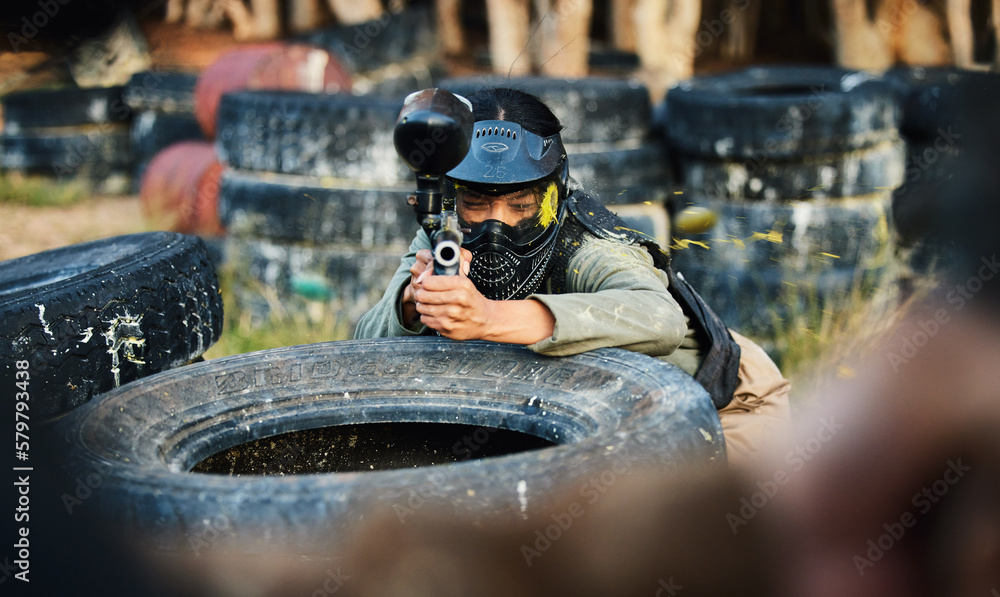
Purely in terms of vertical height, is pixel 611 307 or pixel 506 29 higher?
pixel 506 29

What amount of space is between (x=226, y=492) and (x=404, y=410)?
0.75 meters

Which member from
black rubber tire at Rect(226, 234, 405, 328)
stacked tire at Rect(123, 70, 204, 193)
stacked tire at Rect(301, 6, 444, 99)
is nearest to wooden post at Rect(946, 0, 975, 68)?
stacked tire at Rect(301, 6, 444, 99)

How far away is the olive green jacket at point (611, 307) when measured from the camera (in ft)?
7.45

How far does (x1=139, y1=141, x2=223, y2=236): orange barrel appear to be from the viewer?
665 cm

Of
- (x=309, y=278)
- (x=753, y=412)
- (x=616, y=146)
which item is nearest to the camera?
(x=753, y=412)

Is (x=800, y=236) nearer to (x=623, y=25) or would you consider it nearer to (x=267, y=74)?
(x=267, y=74)

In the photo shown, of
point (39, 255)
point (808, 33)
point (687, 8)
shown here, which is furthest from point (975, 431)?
point (808, 33)

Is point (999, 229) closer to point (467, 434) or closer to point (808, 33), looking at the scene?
point (467, 434)

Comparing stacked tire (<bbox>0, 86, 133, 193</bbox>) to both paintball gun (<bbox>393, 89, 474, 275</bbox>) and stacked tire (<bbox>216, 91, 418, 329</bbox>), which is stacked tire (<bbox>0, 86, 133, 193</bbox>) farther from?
paintball gun (<bbox>393, 89, 474, 275</bbox>)

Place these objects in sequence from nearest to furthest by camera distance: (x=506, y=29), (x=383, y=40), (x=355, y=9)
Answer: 1. (x=383, y=40)
2. (x=506, y=29)
3. (x=355, y=9)

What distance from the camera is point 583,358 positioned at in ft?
7.54

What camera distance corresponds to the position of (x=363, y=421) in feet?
7.67

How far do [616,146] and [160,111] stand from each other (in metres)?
5.43

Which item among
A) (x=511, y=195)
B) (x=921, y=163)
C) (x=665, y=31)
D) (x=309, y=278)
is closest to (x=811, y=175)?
(x=921, y=163)
